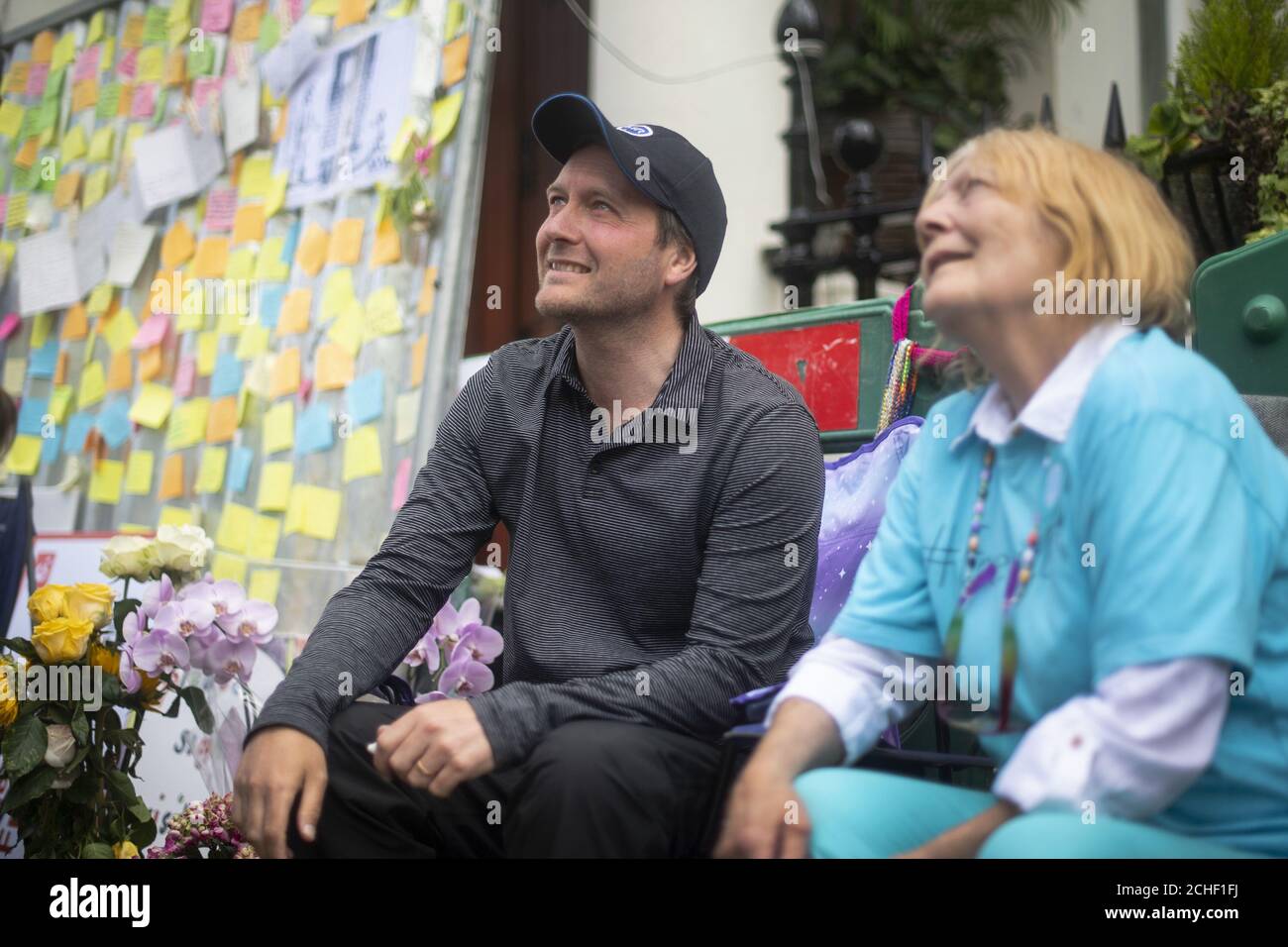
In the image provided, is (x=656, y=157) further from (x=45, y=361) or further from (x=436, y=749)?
(x=45, y=361)

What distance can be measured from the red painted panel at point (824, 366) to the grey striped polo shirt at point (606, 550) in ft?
2.14

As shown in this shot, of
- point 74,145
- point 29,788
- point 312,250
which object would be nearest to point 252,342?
point 312,250

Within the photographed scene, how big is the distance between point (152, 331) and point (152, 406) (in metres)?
0.24

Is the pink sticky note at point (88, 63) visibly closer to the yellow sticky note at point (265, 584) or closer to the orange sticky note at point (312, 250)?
the orange sticky note at point (312, 250)

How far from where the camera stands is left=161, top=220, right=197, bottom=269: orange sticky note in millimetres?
4211

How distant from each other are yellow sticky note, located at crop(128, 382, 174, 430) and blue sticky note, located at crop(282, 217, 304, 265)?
627 mm

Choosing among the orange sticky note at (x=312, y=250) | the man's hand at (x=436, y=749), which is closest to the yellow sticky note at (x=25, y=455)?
the orange sticky note at (x=312, y=250)

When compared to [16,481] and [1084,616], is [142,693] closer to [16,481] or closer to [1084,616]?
[1084,616]

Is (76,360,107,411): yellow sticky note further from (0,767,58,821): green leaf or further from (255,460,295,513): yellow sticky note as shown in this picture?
(0,767,58,821): green leaf

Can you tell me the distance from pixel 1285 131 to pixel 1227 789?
1.74m

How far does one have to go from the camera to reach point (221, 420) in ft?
13.0

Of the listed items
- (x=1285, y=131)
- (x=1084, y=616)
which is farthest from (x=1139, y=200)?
(x=1285, y=131)

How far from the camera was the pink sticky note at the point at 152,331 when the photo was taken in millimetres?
4242

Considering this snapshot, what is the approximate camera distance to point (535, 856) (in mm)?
1747
